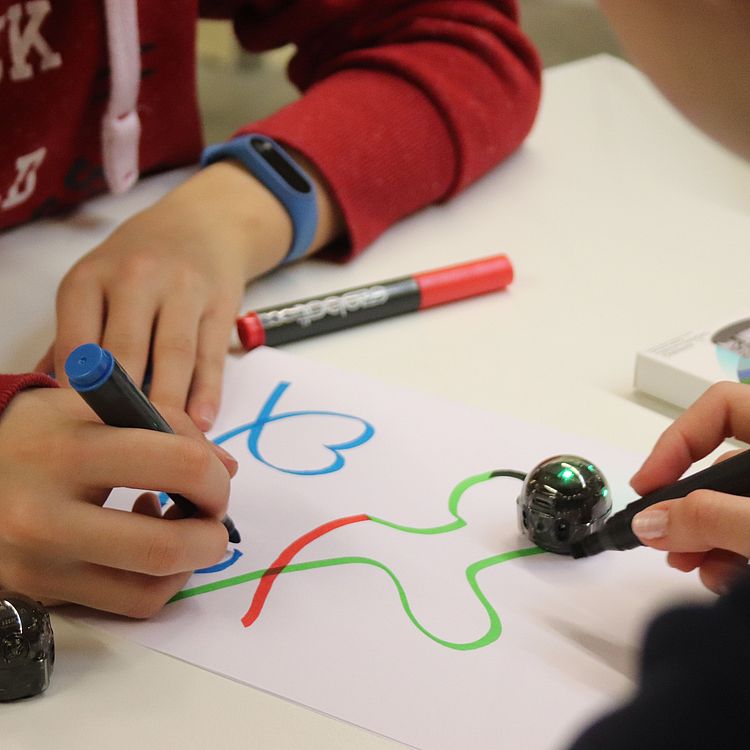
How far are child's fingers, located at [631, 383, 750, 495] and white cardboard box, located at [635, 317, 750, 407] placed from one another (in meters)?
0.06

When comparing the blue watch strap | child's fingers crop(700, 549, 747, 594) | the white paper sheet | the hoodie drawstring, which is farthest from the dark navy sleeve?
the hoodie drawstring

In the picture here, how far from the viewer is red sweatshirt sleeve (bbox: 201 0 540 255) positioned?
72 cm

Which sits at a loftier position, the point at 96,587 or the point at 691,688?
the point at 691,688

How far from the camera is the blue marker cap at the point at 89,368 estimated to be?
37 cm

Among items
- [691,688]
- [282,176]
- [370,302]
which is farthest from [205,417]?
[691,688]

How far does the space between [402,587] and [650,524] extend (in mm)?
101

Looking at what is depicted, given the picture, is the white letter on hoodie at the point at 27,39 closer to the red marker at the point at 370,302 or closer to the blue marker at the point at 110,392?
the red marker at the point at 370,302

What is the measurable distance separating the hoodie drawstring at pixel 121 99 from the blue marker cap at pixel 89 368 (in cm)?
38

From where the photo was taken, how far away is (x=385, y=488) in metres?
0.48

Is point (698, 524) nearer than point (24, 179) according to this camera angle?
Yes

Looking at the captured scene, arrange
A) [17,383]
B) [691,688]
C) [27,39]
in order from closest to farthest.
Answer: [691,688], [17,383], [27,39]

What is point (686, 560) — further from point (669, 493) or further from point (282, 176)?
point (282, 176)

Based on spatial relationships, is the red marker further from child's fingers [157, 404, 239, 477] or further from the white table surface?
child's fingers [157, 404, 239, 477]

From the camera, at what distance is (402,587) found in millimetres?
418
